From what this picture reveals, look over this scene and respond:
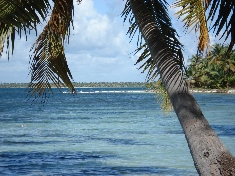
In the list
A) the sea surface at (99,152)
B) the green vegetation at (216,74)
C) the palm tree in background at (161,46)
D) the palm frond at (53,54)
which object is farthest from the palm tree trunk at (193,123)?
the green vegetation at (216,74)

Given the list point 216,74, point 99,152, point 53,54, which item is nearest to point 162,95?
point 53,54

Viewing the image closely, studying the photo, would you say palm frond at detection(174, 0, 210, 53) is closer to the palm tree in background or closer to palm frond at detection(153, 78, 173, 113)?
the palm tree in background

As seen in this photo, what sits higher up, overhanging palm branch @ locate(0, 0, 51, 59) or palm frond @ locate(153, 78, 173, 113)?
overhanging palm branch @ locate(0, 0, 51, 59)

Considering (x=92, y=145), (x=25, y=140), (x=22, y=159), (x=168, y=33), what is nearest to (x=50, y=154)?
(x=22, y=159)

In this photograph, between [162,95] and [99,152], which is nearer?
[162,95]

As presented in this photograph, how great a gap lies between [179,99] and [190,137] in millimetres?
395

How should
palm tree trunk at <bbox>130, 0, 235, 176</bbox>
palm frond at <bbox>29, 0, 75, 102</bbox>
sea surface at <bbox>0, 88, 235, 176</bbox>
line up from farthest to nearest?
1. sea surface at <bbox>0, 88, 235, 176</bbox>
2. palm frond at <bbox>29, 0, 75, 102</bbox>
3. palm tree trunk at <bbox>130, 0, 235, 176</bbox>

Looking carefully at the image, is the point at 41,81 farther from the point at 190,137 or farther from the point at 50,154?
the point at 50,154

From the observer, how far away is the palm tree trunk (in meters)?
4.14

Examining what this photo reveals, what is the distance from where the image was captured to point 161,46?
16.5 feet

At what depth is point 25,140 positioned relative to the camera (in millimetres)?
22359

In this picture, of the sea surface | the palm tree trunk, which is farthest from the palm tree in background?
the sea surface

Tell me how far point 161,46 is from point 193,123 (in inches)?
40.4

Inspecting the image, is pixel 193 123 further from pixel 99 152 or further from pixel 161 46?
pixel 99 152
